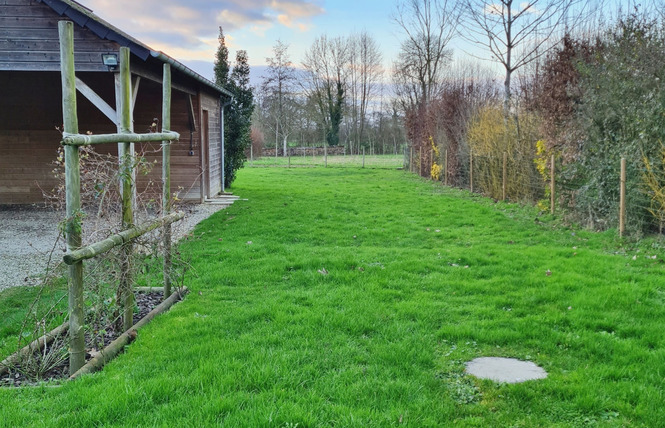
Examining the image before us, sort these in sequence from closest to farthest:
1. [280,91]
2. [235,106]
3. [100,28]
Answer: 1. [100,28]
2. [235,106]
3. [280,91]

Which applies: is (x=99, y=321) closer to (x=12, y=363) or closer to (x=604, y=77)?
(x=12, y=363)

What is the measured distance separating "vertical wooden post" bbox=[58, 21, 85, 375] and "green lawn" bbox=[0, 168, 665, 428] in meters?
0.28

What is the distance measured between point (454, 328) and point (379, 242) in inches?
158

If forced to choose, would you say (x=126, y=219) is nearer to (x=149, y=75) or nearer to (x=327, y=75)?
(x=149, y=75)

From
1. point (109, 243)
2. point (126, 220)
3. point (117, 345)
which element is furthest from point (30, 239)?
point (109, 243)

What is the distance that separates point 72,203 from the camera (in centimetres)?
339

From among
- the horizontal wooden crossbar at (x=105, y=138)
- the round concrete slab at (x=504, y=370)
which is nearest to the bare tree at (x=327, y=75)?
the horizontal wooden crossbar at (x=105, y=138)

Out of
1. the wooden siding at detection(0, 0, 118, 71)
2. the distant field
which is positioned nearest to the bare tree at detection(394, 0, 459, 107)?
the distant field

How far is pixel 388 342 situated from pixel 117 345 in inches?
80.8

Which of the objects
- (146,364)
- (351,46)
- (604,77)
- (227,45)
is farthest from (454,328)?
(351,46)

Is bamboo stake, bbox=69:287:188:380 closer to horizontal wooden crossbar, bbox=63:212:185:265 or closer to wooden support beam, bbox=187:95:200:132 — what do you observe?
horizontal wooden crossbar, bbox=63:212:185:265

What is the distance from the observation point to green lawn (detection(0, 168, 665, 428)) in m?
2.82

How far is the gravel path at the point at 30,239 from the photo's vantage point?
5979 millimetres

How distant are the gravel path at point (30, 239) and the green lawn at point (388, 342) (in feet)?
Result: 2.88
